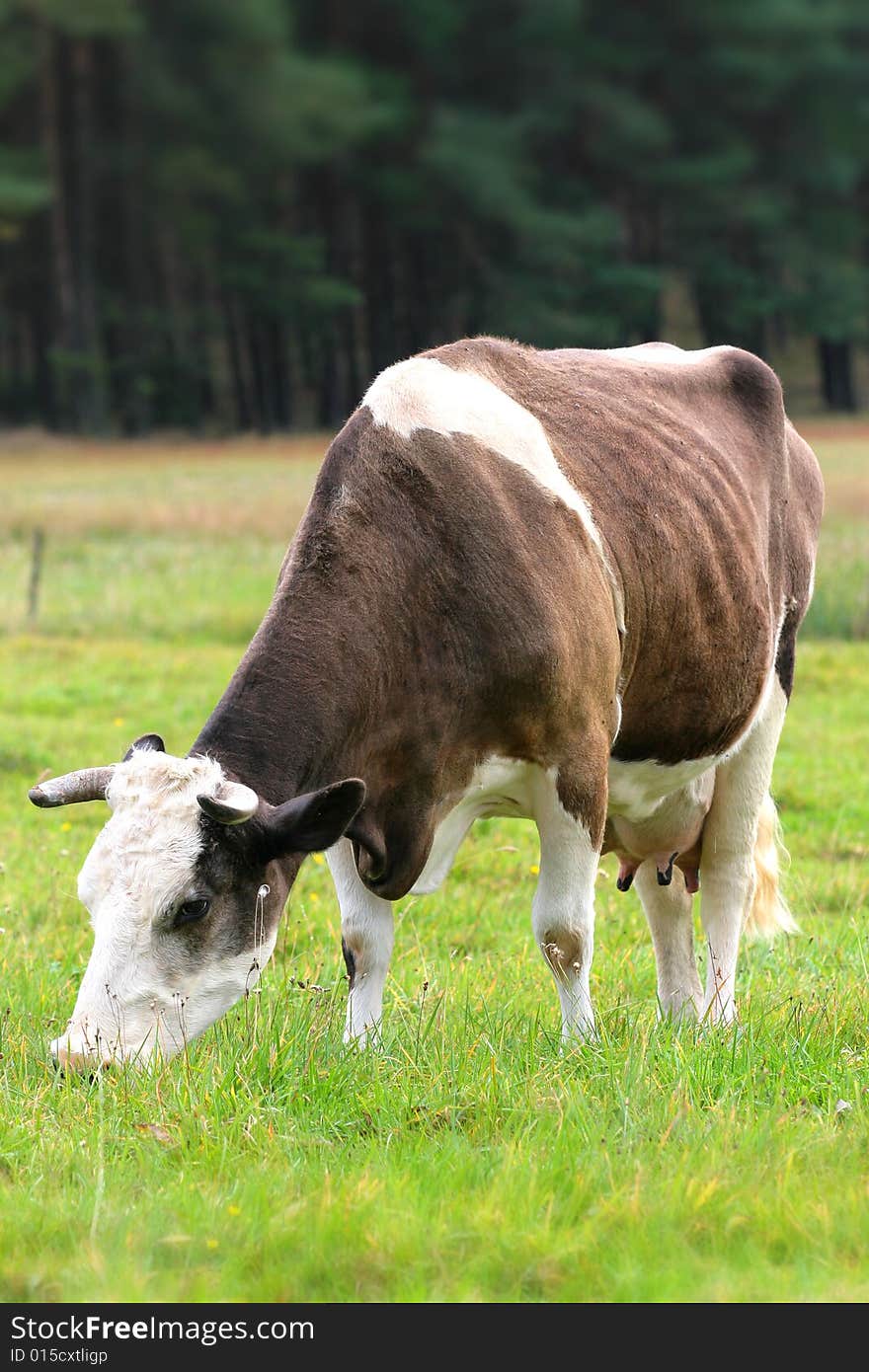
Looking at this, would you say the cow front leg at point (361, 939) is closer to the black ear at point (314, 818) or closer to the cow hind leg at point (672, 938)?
the black ear at point (314, 818)

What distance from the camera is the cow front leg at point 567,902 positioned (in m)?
4.86

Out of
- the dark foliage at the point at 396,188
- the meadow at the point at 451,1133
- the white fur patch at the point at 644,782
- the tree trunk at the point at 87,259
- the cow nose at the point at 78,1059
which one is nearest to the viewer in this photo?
the meadow at the point at 451,1133

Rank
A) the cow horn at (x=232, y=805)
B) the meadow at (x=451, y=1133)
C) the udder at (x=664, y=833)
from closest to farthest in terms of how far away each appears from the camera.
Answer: the meadow at (x=451, y=1133)
the cow horn at (x=232, y=805)
the udder at (x=664, y=833)

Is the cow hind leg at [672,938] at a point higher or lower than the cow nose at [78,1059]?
lower

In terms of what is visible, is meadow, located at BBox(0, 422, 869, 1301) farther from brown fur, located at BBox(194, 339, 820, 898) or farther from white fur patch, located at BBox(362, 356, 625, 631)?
white fur patch, located at BBox(362, 356, 625, 631)

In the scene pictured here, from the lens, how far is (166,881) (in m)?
4.09

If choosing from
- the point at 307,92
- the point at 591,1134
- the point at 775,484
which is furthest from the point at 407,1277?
the point at 307,92

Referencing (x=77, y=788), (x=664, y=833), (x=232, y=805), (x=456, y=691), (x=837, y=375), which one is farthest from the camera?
(x=837, y=375)

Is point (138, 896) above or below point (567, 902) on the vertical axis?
above

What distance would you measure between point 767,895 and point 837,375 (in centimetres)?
5901

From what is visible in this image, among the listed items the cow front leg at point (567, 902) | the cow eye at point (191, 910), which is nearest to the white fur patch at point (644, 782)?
the cow front leg at point (567, 902)

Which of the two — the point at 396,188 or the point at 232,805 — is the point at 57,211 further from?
the point at 232,805

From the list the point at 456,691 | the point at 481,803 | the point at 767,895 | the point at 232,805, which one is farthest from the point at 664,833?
the point at 232,805
